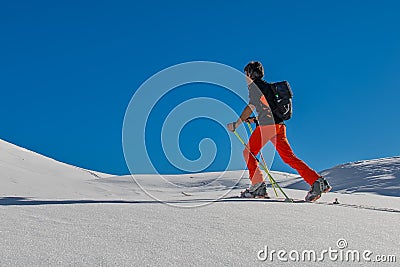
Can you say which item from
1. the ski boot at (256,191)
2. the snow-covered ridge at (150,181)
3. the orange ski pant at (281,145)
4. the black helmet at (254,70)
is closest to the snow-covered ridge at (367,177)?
the snow-covered ridge at (150,181)

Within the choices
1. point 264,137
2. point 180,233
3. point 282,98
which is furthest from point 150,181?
point 180,233

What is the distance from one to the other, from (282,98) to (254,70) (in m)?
0.49

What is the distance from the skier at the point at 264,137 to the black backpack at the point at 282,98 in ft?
0.14

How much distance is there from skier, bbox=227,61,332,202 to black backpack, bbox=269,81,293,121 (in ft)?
0.14

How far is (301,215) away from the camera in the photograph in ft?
12.4

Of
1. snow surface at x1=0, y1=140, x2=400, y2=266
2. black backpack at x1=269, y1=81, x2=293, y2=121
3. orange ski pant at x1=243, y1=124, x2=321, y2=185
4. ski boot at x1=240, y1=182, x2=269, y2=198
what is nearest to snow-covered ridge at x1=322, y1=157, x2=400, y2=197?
orange ski pant at x1=243, y1=124, x2=321, y2=185

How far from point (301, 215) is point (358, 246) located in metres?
0.94

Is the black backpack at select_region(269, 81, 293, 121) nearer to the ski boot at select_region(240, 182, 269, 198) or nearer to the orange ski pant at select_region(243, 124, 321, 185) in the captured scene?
the orange ski pant at select_region(243, 124, 321, 185)

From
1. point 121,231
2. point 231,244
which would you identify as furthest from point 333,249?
point 121,231

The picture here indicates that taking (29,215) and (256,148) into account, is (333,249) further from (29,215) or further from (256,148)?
(256,148)

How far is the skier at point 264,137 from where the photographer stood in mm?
5281

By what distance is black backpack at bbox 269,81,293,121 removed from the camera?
527cm

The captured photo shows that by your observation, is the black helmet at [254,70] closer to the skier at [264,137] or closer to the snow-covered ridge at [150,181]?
the skier at [264,137]

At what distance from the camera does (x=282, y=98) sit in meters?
5.27
